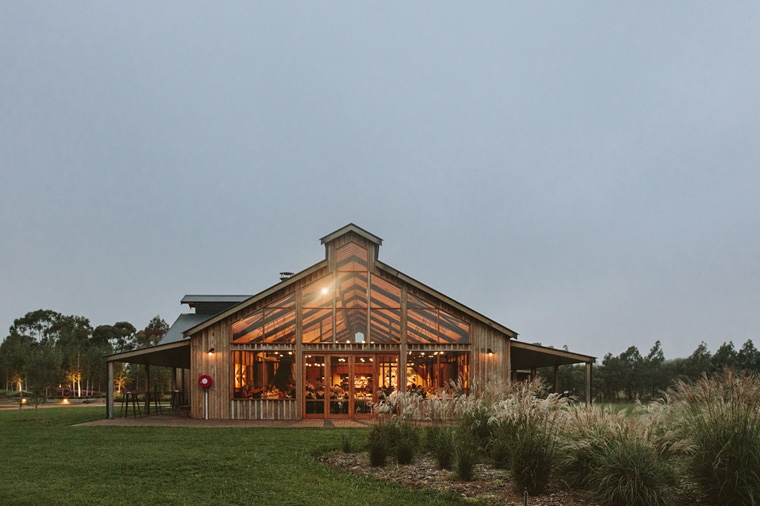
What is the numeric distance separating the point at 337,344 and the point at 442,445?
30.6 feet

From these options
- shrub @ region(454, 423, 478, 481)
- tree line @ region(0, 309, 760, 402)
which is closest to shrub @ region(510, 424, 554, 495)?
shrub @ region(454, 423, 478, 481)

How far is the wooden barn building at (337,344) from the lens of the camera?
16.9 metres

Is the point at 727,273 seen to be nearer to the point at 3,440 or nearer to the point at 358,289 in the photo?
the point at 358,289

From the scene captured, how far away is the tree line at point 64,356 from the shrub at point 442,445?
43.4 ft

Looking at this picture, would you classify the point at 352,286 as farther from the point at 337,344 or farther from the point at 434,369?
the point at 434,369

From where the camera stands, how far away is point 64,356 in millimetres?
40594

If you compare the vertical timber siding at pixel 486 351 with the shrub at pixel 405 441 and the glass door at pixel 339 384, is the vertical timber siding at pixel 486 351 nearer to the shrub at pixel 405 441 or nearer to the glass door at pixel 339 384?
the glass door at pixel 339 384

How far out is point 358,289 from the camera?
682 inches

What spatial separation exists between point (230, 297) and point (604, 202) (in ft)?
157

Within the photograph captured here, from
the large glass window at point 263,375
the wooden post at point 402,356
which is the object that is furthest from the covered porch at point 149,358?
the wooden post at point 402,356

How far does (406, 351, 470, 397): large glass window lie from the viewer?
56.4 feet

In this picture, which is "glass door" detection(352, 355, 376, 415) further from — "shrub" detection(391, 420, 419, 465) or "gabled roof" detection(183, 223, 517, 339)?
"shrub" detection(391, 420, 419, 465)

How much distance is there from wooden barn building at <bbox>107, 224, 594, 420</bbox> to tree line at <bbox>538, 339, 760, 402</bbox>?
15976 millimetres

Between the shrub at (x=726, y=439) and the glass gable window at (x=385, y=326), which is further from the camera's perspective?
the glass gable window at (x=385, y=326)
